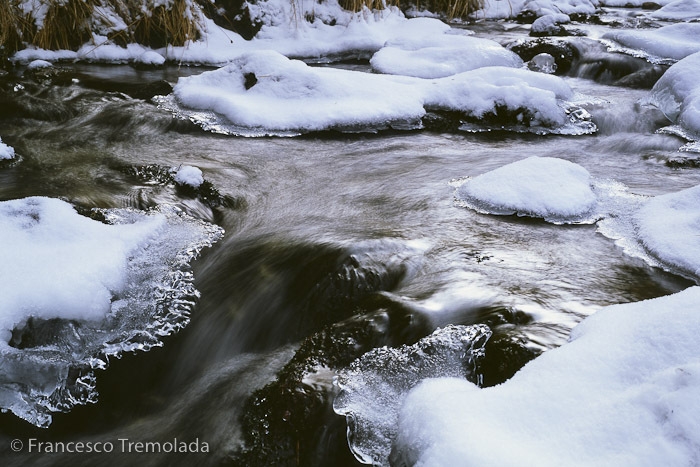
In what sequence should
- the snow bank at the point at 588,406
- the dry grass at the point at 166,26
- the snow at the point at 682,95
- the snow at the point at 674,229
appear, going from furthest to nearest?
1. the dry grass at the point at 166,26
2. the snow at the point at 682,95
3. the snow at the point at 674,229
4. the snow bank at the point at 588,406

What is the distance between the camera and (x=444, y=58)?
5820mm

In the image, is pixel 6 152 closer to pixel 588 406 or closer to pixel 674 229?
pixel 588 406

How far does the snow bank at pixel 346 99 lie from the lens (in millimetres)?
4492

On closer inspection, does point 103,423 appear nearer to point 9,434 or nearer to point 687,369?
point 9,434

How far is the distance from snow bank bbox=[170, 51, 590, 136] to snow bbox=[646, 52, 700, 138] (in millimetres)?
681

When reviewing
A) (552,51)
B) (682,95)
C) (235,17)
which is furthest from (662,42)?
(235,17)

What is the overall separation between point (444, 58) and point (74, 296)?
4.62 m

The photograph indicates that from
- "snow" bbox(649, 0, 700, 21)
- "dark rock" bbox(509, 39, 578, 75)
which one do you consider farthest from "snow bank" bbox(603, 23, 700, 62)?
"snow" bbox(649, 0, 700, 21)

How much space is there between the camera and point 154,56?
Answer: 20.8 ft

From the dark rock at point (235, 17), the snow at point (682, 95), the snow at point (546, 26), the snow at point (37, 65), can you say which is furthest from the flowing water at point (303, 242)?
the snow at point (546, 26)

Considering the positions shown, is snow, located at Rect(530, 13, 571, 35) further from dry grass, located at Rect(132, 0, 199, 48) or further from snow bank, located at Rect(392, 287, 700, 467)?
snow bank, located at Rect(392, 287, 700, 467)

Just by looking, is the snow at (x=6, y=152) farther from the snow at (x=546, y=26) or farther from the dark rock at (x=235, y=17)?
the snow at (x=546, y=26)

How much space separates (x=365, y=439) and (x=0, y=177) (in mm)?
2933

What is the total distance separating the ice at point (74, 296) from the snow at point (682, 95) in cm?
367
